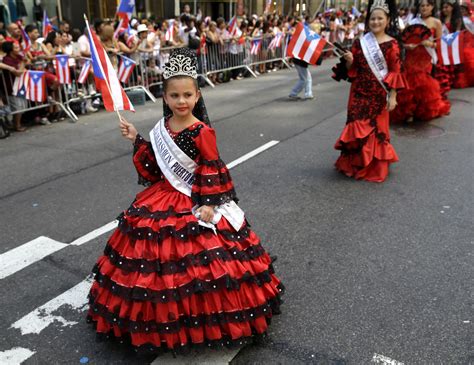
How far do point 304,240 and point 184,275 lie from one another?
1.99m

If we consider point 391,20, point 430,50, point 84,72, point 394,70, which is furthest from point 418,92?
point 84,72

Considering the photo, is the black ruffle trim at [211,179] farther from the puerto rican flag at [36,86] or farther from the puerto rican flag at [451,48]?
the puerto rican flag at [36,86]

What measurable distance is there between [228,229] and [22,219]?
9.76 feet

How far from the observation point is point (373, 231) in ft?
14.9

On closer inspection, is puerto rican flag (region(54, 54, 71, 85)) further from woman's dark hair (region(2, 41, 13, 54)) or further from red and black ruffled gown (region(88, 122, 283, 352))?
red and black ruffled gown (region(88, 122, 283, 352))

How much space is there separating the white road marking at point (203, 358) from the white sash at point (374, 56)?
12.5ft

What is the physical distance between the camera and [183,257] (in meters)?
2.62

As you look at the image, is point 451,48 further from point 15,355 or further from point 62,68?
point 15,355

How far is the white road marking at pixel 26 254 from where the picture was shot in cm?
396

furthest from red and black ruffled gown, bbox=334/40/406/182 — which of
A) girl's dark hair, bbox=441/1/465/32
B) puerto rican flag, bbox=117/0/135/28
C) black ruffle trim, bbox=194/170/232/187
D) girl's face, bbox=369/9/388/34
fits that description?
puerto rican flag, bbox=117/0/135/28

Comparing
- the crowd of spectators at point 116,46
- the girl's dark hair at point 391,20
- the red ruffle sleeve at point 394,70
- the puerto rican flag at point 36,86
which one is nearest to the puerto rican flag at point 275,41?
the crowd of spectators at point 116,46

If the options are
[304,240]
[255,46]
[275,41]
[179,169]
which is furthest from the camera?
[275,41]

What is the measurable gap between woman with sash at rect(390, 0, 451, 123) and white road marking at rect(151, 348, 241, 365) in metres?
6.41

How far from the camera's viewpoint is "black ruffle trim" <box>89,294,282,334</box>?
258cm
